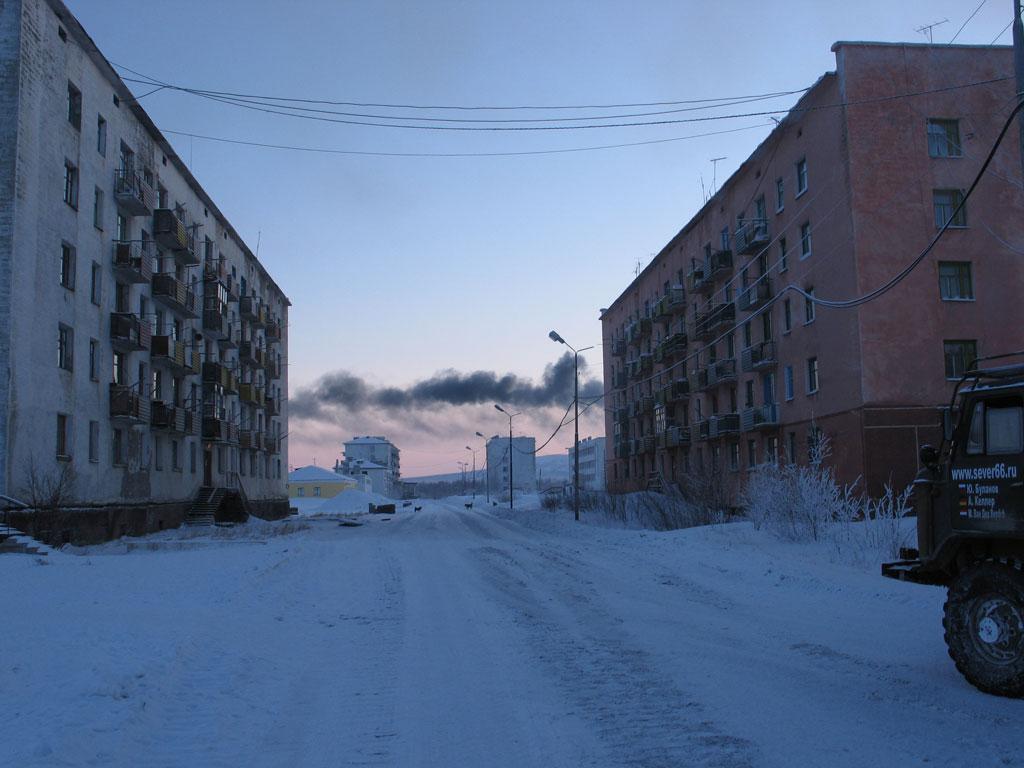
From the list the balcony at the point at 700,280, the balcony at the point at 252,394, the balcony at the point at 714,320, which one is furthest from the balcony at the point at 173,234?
the balcony at the point at 700,280

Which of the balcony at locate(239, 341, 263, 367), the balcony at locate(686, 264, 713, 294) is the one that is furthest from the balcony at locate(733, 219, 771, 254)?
the balcony at locate(239, 341, 263, 367)

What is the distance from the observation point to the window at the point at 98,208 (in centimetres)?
2948

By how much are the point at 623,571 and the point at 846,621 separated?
257 inches

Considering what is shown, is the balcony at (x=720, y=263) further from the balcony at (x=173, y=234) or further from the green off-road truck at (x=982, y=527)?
the green off-road truck at (x=982, y=527)

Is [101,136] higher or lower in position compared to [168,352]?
higher

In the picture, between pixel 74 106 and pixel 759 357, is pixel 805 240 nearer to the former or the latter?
pixel 759 357

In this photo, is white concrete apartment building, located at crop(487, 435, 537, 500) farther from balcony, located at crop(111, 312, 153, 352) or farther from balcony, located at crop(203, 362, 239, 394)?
balcony, located at crop(111, 312, 153, 352)

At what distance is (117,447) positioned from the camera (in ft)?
101

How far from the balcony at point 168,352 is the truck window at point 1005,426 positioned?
32769 millimetres

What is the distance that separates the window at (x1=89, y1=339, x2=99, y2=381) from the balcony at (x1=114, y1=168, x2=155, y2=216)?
5773 millimetres

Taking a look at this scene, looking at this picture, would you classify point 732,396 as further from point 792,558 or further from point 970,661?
point 970,661

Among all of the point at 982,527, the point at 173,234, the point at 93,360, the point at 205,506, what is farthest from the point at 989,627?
the point at 205,506

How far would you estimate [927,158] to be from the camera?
3033 centimetres

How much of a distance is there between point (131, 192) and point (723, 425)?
28609 millimetres
